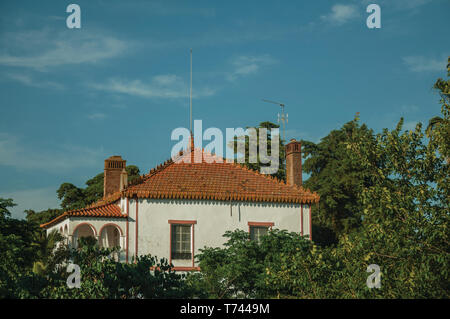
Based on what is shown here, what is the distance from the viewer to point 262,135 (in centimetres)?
4859

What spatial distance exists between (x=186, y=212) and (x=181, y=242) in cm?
140

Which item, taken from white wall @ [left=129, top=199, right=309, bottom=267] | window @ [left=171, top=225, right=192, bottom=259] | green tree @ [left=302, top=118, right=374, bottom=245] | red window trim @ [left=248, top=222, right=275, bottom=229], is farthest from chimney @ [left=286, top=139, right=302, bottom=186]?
green tree @ [left=302, top=118, right=374, bottom=245]

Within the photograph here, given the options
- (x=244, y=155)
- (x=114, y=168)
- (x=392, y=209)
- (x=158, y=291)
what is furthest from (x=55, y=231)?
(x=244, y=155)

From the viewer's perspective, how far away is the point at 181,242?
2933 cm

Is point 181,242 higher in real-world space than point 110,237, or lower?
lower

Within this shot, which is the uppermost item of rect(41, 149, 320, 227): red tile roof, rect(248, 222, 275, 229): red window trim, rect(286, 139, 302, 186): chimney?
rect(286, 139, 302, 186): chimney

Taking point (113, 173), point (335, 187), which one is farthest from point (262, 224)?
point (335, 187)

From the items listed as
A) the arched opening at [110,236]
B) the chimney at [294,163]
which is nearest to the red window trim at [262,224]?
the chimney at [294,163]

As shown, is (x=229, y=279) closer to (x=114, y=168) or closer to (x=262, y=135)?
(x=114, y=168)

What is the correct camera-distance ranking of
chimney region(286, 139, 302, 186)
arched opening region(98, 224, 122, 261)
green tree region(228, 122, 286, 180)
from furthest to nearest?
green tree region(228, 122, 286, 180) → chimney region(286, 139, 302, 186) → arched opening region(98, 224, 122, 261)

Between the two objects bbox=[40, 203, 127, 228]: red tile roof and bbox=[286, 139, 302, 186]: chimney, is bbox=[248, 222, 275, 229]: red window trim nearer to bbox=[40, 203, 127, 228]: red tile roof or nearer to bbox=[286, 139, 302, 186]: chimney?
bbox=[286, 139, 302, 186]: chimney

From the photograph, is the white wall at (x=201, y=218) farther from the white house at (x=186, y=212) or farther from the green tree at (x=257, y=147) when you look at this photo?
the green tree at (x=257, y=147)

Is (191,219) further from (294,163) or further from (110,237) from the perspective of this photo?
(294,163)

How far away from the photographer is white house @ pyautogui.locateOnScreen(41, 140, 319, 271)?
28656mm
